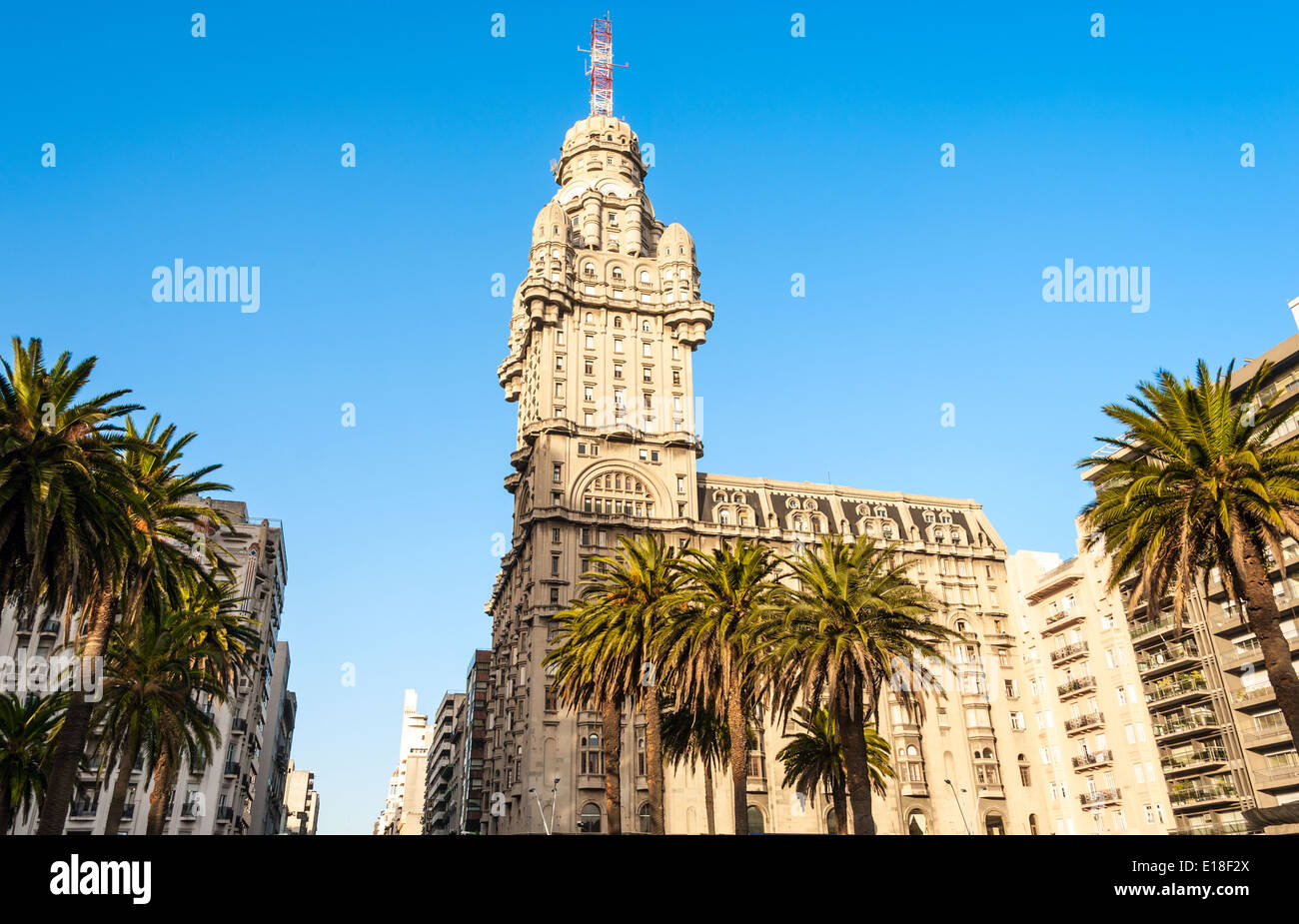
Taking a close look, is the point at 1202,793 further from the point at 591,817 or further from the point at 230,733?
the point at 230,733

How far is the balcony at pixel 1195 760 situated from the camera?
64.3 metres

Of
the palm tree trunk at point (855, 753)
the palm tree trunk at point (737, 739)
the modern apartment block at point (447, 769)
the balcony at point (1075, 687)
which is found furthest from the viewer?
the modern apartment block at point (447, 769)

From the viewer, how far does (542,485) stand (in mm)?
93562

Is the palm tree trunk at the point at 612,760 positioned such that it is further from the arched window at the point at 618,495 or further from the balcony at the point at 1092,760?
the balcony at the point at 1092,760

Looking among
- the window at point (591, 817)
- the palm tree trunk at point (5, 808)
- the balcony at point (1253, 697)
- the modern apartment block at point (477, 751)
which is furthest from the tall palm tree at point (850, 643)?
the modern apartment block at point (477, 751)

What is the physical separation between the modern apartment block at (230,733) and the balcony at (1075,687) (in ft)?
214

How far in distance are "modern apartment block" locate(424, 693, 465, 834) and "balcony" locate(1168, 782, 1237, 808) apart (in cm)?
10298

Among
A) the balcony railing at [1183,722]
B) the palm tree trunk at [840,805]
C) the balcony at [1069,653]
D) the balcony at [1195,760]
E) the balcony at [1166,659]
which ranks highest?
the balcony at [1069,653]

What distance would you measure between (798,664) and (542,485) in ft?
172

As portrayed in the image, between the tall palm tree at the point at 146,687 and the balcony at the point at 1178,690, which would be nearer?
the tall palm tree at the point at 146,687

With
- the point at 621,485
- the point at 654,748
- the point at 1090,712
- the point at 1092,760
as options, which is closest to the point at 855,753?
the point at 654,748

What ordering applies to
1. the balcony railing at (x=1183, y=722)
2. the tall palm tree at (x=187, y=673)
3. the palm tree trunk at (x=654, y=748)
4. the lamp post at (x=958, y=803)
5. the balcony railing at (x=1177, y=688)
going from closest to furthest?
the tall palm tree at (x=187, y=673), the palm tree trunk at (x=654, y=748), the balcony railing at (x=1183, y=722), the balcony railing at (x=1177, y=688), the lamp post at (x=958, y=803)
